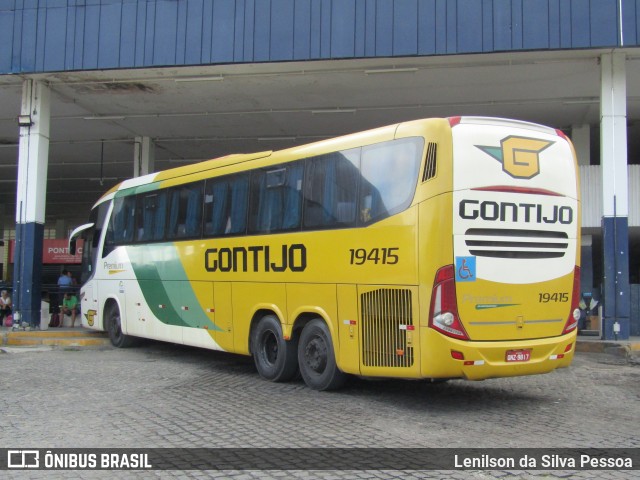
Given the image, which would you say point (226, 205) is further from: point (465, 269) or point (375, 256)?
point (465, 269)

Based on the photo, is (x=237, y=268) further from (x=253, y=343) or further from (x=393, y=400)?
(x=393, y=400)

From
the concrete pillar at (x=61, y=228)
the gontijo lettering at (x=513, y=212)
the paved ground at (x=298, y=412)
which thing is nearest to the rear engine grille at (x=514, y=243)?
the gontijo lettering at (x=513, y=212)

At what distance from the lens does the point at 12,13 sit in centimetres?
1546

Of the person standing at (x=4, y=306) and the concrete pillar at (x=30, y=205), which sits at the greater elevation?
the concrete pillar at (x=30, y=205)

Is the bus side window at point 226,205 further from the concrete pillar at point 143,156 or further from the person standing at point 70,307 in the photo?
the concrete pillar at point 143,156

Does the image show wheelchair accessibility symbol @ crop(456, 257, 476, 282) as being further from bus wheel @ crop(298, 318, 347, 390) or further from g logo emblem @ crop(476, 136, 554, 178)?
bus wheel @ crop(298, 318, 347, 390)

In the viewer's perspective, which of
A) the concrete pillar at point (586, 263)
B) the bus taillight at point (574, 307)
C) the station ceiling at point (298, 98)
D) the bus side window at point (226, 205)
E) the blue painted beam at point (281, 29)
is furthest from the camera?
the concrete pillar at point (586, 263)

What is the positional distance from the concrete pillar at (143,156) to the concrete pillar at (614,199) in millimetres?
14485

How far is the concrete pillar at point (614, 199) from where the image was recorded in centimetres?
1346

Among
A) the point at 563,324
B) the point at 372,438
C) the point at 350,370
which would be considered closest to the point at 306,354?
the point at 350,370

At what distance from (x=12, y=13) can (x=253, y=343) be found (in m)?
11.1

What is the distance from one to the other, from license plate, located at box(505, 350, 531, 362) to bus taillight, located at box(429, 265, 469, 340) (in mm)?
630

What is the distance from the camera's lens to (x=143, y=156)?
21672 mm

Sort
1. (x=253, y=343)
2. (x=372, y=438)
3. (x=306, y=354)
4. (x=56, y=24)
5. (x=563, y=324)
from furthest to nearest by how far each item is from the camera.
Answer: (x=56, y=24) < (x=253, y=343) < (x=306, y=354) < (x=563, y=324) < (x=372, y=438)
